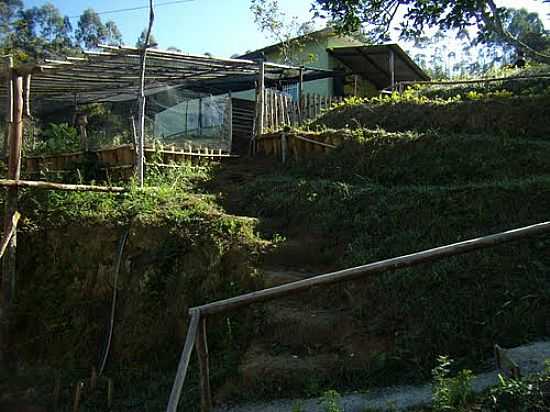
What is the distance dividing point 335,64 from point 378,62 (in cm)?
205

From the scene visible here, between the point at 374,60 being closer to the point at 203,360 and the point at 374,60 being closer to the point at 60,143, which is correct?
the point at 60,143

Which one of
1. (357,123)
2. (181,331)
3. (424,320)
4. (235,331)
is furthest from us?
(357,123)

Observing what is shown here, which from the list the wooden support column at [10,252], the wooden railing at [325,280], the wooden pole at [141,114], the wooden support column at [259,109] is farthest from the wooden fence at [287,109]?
the wooden railing at [325,280]

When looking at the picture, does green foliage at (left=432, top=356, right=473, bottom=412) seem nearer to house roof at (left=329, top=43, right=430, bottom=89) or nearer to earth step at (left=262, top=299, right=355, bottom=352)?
earth step at (left=262, top=299, right=355, bottom=352)

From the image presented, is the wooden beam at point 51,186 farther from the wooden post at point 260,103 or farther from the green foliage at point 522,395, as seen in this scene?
the green foliage at point 522,395

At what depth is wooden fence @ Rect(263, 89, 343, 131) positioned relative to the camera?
11.6m

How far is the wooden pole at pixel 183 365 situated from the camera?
113 inches

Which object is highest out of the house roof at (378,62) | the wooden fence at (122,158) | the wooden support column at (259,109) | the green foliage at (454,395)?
the house roof at (378,62)

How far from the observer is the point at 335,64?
64.7 feet

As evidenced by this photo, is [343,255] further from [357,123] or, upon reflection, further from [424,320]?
[357,123]

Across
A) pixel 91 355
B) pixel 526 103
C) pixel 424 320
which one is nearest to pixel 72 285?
pixel 91 355

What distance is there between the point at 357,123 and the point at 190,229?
4314 millimetres

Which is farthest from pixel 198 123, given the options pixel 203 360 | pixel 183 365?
pixel 183 365

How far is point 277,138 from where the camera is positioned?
34.9ft
